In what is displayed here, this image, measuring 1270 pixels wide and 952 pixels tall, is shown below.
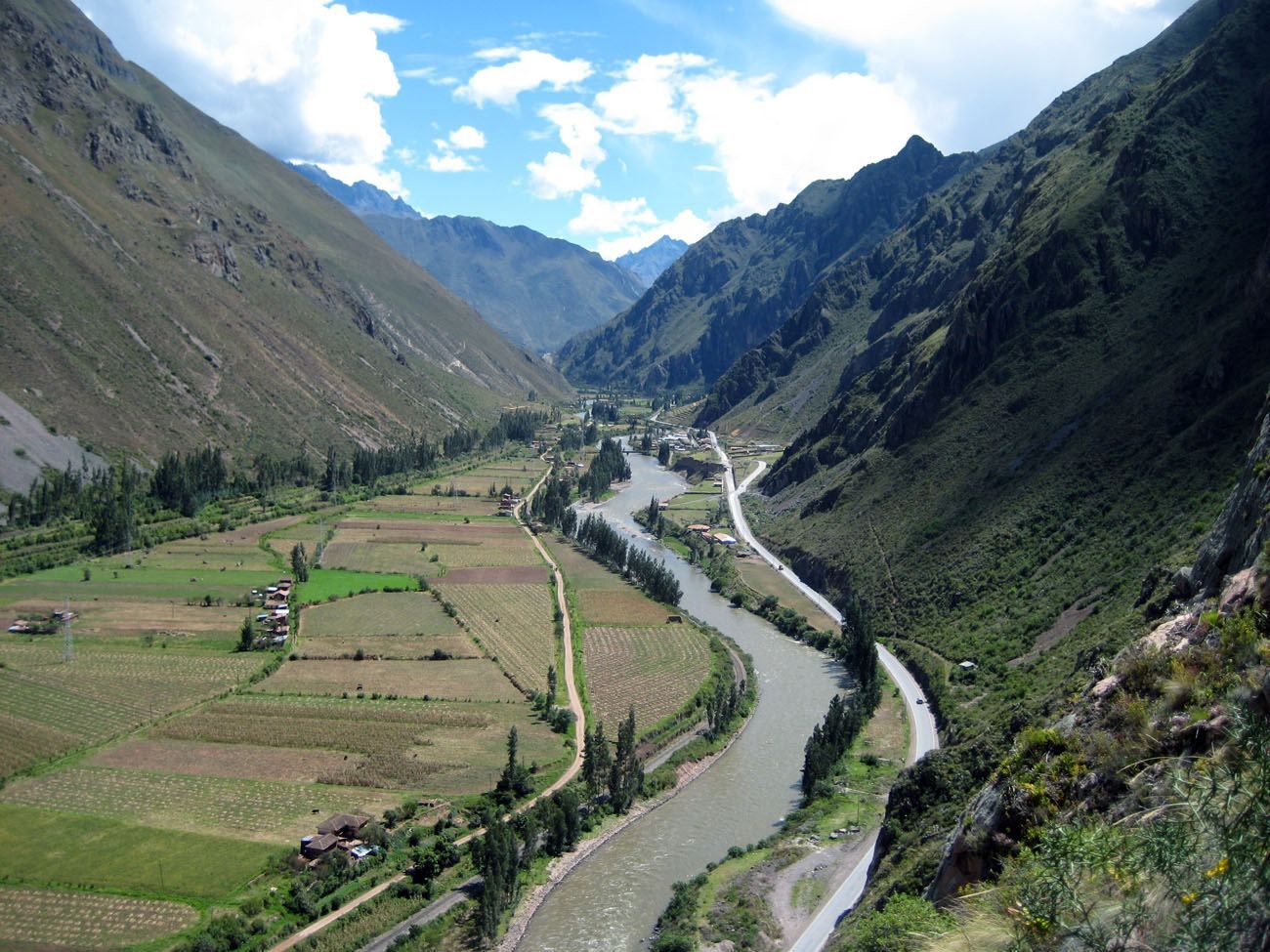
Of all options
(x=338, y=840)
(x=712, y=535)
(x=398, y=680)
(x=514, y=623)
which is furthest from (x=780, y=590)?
(x=338, y=840)

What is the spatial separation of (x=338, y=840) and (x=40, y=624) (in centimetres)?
4922

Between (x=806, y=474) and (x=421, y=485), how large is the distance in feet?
224

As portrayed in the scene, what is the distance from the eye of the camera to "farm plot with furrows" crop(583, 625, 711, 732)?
240 feet

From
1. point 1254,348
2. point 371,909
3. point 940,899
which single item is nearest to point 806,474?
point 1254,348

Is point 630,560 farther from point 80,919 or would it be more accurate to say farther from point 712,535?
point 80,919

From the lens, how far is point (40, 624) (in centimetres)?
8288

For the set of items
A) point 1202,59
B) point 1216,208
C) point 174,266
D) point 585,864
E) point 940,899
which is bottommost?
point 585,864

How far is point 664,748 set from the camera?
66.1m

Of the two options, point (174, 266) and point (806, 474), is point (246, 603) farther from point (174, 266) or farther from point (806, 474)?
point (174, 266)

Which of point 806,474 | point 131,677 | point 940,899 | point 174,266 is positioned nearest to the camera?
point 940,899

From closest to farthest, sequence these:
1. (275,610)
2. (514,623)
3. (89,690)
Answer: (89,690), (275,610), (514,623)

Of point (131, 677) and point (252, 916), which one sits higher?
point (131, 677)

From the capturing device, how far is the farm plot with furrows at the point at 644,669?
7306 centimetres

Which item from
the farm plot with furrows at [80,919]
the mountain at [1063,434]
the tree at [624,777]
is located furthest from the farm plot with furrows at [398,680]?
the mountain at [1063,434]
